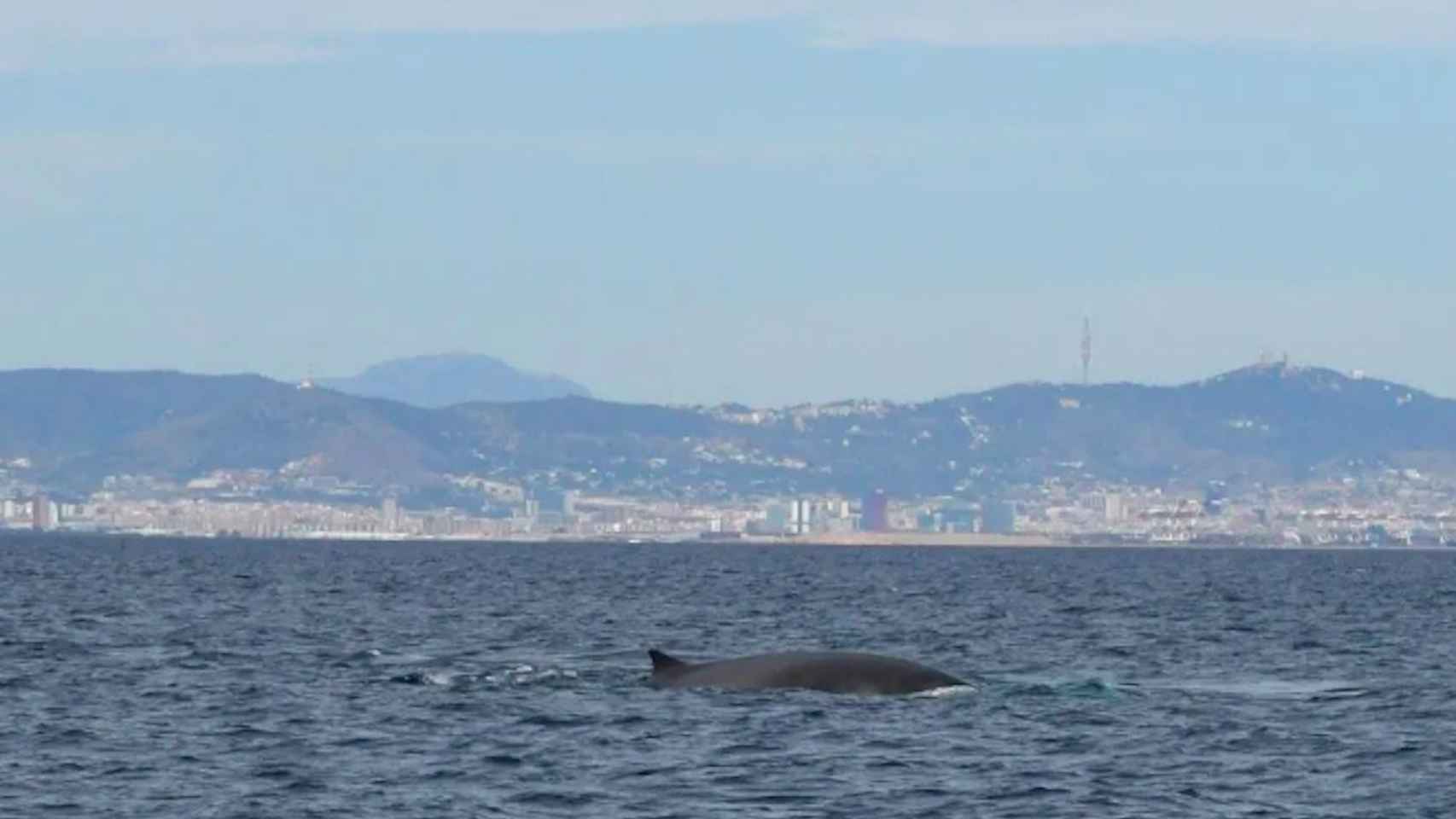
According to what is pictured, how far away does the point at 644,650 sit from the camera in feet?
211

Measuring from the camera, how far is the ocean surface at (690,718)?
37875 mm

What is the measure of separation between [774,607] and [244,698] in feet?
157

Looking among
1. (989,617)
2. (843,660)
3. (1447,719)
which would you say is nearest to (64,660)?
(843,660)

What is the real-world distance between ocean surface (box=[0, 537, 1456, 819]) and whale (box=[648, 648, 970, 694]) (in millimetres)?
580

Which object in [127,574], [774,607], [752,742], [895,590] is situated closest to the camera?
[752,742]

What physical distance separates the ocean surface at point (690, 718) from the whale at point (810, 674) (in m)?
0.58

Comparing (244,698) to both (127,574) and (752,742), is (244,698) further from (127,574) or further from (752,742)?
(127,574)

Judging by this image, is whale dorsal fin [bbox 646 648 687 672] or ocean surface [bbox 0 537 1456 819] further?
whale dorsal fin [bbox 646 648 687 672]

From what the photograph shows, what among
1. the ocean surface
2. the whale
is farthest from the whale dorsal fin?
the ocean surface

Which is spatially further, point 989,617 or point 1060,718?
point 989,617

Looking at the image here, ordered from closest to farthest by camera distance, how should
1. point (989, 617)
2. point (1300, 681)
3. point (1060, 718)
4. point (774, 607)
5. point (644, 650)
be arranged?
point (1060, 718) → point (1300, 681) → point (644, 650) → point (989, 617) → point (774, 607)

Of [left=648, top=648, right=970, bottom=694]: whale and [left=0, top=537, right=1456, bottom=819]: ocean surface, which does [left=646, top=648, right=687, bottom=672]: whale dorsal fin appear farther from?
[left=0, top=537, right=1456, bottom=819]: ocean surface

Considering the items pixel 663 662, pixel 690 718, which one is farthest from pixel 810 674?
pixel 690 718

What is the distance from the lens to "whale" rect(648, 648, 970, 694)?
5009 cm
